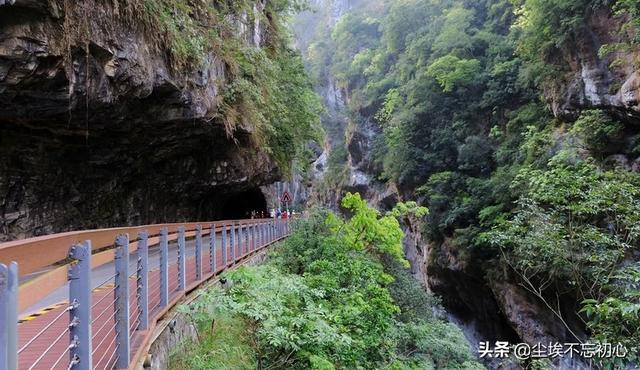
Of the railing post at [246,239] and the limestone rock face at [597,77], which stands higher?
the limestone rock face at [597,77]

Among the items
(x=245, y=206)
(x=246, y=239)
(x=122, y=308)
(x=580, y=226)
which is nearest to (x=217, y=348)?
(x=122, y=308)

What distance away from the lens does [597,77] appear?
50.5 ft

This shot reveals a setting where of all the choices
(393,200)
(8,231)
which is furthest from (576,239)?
(393,200)

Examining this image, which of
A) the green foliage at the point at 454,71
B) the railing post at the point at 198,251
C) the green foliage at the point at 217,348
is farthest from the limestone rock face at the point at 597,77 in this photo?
the green foliage at the point at 217,348

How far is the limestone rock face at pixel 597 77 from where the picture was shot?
538 inches

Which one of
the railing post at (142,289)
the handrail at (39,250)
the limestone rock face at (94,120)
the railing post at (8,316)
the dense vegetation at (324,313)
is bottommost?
the dense vegetation at (324,313)

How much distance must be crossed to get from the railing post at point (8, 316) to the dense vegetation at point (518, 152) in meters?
4.76

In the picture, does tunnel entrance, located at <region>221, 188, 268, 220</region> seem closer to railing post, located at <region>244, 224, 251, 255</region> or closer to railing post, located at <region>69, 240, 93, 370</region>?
railing post, located at <region>244, 224, 251, 255</region>

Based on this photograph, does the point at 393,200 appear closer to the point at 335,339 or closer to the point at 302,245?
the point at 302,245

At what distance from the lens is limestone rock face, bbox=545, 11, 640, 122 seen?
13.7 meters

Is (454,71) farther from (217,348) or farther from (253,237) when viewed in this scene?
(217,348)

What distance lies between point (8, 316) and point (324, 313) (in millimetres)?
4959

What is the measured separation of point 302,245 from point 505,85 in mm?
16533

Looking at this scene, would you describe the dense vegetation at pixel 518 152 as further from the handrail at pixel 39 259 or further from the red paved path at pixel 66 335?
the handrail at pixel 39 259
